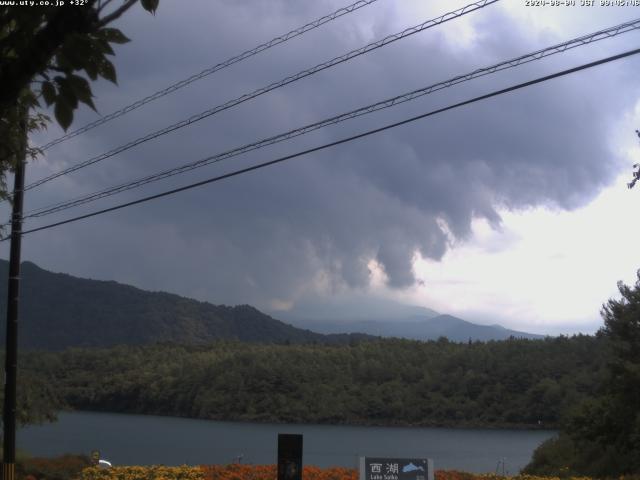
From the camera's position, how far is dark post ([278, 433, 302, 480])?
1055 centimetres

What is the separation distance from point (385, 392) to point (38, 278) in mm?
129673

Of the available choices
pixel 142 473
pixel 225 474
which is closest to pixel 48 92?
pixel 225 474

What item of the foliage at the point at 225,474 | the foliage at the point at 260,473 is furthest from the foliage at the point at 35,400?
the foliage at the point at 260,473

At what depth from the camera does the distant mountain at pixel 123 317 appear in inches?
6216

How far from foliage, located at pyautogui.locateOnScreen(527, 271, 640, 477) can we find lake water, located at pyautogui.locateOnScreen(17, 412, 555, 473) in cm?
235

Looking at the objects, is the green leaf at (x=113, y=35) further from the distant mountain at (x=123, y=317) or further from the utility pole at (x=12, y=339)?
the distant mountain at (x=123, y=317)

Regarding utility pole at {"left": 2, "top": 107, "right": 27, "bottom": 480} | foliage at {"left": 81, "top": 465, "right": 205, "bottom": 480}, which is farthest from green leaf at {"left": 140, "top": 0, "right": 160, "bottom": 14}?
foliage at {"left": 81, "top": 465, "right": 205, "bottom": 480}

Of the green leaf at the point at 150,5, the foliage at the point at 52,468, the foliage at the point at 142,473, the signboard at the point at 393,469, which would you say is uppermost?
A: the green leaf at the point at 150,5

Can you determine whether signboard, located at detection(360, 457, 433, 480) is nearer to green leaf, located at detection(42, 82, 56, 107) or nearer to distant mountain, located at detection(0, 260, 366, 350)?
green leaf, located at detection(42, 82, 56, 107)

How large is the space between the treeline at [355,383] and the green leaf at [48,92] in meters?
48.3

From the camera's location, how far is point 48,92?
3.38 meters

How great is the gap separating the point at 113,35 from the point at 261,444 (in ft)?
125

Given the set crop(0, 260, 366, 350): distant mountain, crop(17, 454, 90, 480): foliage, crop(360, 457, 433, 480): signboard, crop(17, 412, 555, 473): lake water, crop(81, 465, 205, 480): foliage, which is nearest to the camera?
crop(360, 457, 433, 480): signboard

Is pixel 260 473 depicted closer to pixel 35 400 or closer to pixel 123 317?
pixel 35 400
